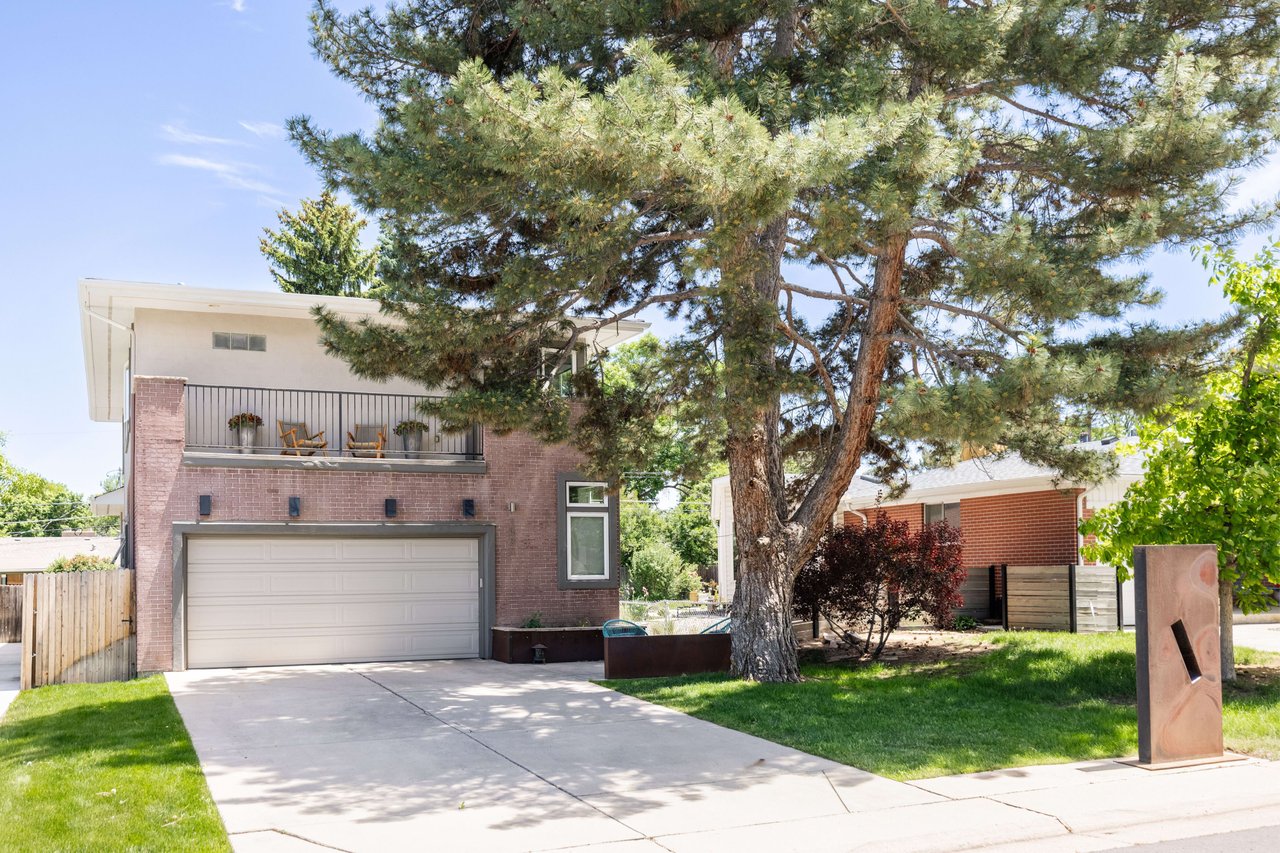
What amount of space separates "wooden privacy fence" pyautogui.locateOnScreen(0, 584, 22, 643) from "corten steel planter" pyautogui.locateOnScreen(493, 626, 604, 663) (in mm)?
11234

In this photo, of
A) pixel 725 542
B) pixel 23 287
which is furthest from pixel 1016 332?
pixel 23 287

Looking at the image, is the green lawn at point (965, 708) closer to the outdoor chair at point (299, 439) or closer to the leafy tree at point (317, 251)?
the outdoor chair at point (299, 439)

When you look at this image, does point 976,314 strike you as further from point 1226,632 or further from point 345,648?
point 345,648

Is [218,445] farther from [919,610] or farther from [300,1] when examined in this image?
[919,610]

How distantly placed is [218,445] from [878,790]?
1284cm

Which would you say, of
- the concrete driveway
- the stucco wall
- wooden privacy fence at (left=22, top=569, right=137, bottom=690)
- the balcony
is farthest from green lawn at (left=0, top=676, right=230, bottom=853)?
the stucco wall

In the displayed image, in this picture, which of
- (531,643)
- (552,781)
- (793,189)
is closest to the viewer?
(552,781)

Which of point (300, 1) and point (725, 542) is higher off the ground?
point (300, 1)

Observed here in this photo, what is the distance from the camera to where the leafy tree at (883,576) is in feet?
47.7

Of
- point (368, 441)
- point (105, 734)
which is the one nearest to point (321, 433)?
point (368, 441)

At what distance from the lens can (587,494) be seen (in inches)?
717

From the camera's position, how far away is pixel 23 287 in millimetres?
54438

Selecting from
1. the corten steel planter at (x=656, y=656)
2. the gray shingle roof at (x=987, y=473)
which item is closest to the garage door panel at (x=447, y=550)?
the corten steel planter at (x=656, y=656)

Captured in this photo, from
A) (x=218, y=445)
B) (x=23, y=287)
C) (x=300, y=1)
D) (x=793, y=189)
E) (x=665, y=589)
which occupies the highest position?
(x=23, y=287)
